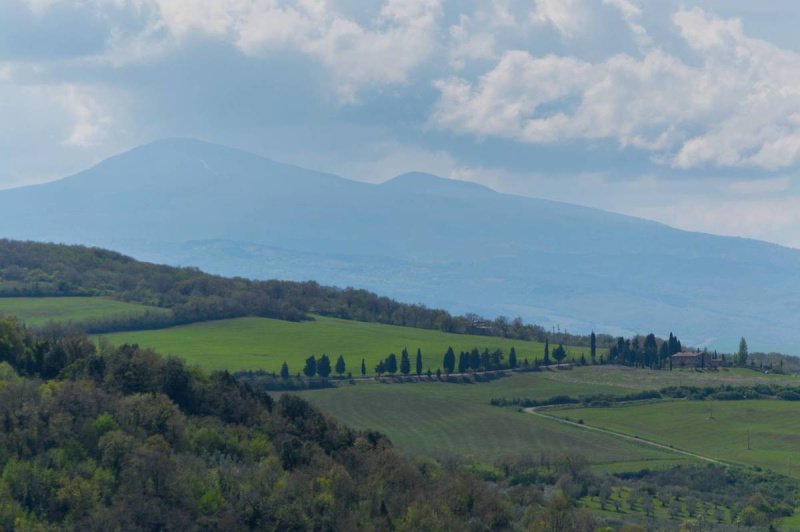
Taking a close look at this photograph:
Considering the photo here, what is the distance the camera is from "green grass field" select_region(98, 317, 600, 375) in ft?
331

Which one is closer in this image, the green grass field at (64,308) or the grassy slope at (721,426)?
the grassy slope at (721,426)

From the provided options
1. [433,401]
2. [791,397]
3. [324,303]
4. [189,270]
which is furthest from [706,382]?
[189,270]

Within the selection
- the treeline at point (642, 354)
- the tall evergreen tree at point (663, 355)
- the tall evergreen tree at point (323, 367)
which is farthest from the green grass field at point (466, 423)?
the tall evergreen tree at point (663, 355)

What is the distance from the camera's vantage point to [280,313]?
12600cm

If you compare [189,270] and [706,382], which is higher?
[189,270]

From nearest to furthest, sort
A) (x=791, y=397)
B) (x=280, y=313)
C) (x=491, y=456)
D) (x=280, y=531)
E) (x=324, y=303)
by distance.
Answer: (x=280, y=531)
(x=491, y=456)
(x=791, y=397)
(x=280, y=313)
(x=324, y=303)

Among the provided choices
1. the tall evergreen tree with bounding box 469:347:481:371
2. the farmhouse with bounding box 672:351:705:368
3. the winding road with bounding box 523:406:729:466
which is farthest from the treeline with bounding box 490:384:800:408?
the farmhouse with bounding box 672:351:705:368

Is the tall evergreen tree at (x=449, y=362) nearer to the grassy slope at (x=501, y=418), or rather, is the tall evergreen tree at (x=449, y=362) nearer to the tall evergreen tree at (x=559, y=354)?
the grassy slope at (x=501, y=418)

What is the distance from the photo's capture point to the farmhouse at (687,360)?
122056 mm

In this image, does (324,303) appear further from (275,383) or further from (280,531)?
(280,531)

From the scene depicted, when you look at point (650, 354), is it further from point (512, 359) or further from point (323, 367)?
point (323, 367)

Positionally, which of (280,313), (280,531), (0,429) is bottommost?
(280,531)

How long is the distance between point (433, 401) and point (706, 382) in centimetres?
2586

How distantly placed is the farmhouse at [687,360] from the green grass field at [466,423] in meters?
22.5
